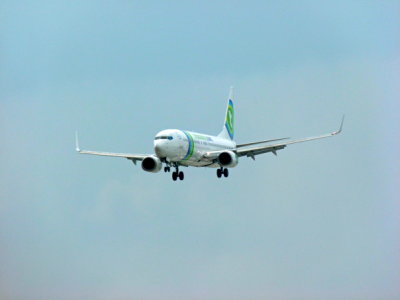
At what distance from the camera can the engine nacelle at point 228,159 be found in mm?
102062

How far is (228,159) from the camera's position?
102 meters

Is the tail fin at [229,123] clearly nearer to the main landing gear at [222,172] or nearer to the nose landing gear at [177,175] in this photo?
the main landing gear at [222,172]

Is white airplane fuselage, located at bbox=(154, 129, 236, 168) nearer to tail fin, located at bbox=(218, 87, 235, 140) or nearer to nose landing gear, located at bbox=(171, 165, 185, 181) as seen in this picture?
nose landing gear, located at bbox=(171, 165, 185, 181)

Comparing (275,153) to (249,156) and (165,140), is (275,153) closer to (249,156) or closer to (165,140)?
(249,156)

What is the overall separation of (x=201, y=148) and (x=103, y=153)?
38.4 ft

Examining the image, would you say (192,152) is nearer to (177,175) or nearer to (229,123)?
(177,175)

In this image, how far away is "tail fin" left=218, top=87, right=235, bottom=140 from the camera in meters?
122

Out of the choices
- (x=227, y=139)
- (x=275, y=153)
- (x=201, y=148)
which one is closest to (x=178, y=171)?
(x=201, y=148)

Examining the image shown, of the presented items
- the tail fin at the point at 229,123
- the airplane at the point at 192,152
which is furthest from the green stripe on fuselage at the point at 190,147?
the tail fin at the point at 229,123

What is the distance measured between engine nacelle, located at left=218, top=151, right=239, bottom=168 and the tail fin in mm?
Answer: 17594

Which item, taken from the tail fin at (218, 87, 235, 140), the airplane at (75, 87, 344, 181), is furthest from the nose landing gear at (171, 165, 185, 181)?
the tail fin at (218, 87, 235, 140)

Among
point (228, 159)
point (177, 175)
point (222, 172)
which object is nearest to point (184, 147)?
point (177, 175)

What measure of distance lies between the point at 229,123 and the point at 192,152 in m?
25.7

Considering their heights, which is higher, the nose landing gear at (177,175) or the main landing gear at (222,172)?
the main landing gear at (222,172)
